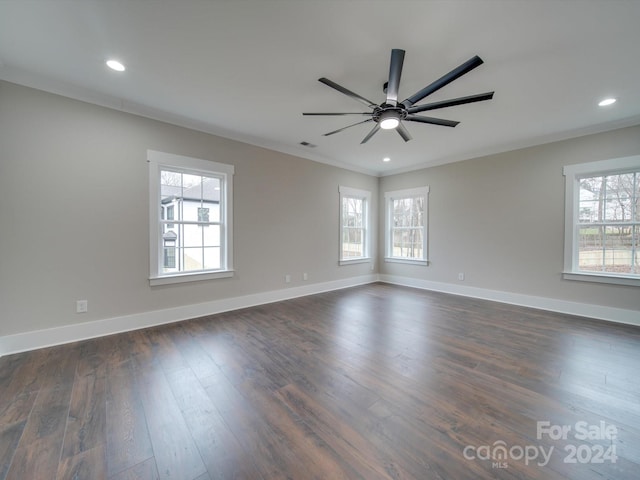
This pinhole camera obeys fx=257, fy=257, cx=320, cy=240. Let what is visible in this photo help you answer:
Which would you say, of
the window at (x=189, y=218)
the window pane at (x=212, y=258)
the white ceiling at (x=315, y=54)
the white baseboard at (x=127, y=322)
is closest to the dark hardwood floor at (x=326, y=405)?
the white baseboard at (x=127, y=322)

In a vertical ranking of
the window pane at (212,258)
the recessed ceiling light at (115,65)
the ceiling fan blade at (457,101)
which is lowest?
the window pane at (212,258)

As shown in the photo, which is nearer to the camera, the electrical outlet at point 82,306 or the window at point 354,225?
the electrical outlet at point 82,306

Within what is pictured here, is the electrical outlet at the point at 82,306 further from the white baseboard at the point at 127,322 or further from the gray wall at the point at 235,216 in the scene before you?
the white baseboard at the point at 127,322

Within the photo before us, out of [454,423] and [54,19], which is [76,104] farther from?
[454,423]

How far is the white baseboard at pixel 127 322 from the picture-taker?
104 inches

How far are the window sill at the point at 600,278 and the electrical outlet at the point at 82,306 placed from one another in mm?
6628

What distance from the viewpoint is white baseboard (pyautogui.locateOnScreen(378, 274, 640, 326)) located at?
3.62m

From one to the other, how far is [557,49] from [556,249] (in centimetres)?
317

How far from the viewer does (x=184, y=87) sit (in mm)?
2816

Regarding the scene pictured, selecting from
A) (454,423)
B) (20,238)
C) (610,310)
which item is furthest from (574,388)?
(20,238)

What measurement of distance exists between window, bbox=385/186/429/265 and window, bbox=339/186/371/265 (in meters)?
0.54

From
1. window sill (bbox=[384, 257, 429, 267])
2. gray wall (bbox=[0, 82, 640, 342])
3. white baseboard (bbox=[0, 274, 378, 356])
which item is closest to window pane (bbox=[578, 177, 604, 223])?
gray wall (bbox=[0, 82, 640, 342])

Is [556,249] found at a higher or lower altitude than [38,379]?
higher

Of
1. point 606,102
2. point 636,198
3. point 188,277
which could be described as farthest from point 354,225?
point 636,198
